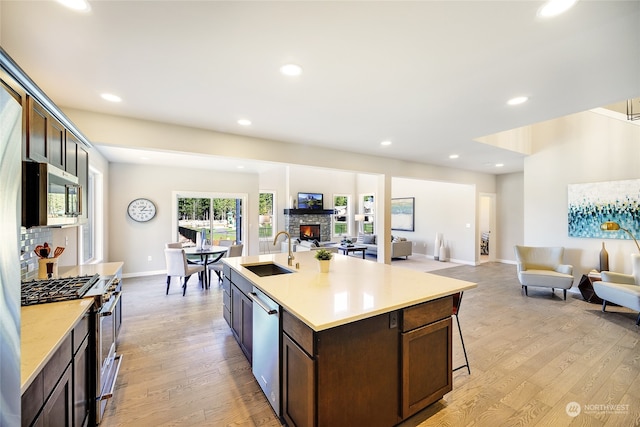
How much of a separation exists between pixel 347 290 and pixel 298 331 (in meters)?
0.52

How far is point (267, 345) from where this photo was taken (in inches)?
78.5

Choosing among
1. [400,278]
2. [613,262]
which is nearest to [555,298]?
[613,262]

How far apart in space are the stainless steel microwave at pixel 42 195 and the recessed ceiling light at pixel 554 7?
10.00ft

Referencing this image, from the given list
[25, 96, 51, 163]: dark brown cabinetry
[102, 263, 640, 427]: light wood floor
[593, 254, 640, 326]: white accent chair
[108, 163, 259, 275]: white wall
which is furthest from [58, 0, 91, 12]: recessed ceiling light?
[593, 254, 640, 326]: white accent chair

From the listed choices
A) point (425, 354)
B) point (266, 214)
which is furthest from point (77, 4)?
point (266, 214)

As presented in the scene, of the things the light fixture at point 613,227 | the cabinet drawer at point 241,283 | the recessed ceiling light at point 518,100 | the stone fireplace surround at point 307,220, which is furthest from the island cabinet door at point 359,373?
the stone fireplace surround at point 307,220

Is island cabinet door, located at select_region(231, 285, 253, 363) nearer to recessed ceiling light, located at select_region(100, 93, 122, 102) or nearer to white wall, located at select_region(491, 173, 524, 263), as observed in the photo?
recessed ceiling light, located at select_region(100, 93, 122, 102)

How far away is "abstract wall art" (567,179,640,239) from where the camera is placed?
4.36 m

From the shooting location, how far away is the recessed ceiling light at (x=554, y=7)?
147 cm

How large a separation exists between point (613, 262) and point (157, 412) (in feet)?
22.1

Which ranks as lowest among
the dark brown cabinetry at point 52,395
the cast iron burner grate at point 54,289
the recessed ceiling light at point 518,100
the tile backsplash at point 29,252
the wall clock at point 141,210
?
the dark brown cabinetry at point 52,395

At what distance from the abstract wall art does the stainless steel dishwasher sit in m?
5.91

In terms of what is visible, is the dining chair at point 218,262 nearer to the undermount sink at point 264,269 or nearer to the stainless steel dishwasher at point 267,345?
the undermount sink at point 264,269

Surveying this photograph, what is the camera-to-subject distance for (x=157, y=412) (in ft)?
6.45
